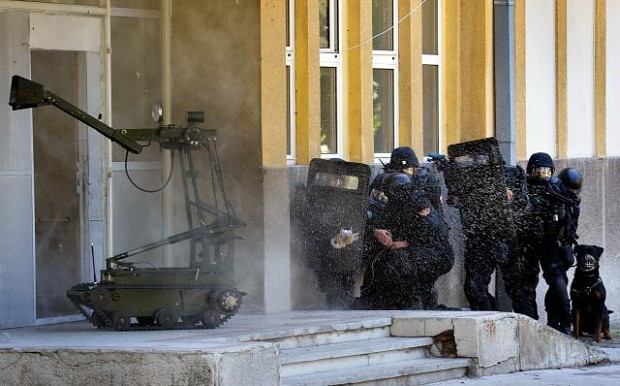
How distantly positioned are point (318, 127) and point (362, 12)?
1260mm

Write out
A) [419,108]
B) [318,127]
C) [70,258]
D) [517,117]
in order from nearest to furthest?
[70,258]
[318,127]
[419,108]
[517,117]

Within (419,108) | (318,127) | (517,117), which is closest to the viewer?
(318,127)

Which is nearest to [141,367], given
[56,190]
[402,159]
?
[56,190]

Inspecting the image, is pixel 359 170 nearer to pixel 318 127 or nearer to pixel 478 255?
pixel 318 127

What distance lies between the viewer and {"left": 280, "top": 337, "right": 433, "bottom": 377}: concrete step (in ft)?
33.7

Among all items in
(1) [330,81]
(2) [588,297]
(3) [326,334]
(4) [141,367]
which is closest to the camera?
(4) [141,367]

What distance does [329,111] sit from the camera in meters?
14.1

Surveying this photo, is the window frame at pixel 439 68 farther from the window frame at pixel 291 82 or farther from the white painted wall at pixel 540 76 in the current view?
the window frame at pixel 291 82

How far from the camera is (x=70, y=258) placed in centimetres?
1242

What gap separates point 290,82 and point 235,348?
495 centimetres

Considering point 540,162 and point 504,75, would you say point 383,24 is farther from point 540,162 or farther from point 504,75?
point 540,162

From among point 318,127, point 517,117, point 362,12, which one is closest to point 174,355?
point 318,127

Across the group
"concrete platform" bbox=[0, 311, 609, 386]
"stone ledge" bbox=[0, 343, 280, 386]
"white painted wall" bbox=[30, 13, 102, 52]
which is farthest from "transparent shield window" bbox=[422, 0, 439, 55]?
"stone ledge" bbox=[0, 343, 280, 386]

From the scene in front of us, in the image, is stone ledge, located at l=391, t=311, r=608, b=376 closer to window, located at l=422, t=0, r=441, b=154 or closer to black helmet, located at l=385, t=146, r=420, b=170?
black helmet, located at l=385, t=146, r=420, b=170
